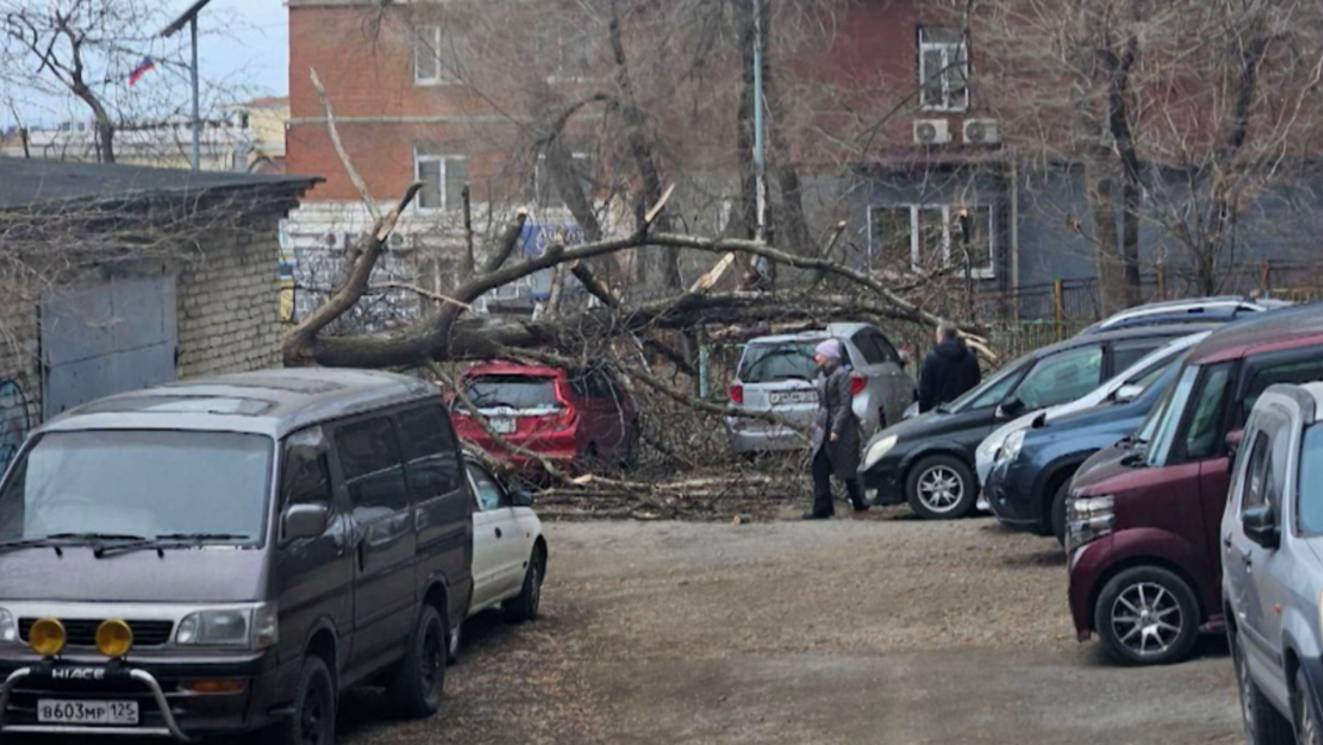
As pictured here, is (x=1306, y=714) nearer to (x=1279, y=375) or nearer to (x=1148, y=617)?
(x=1279, y=375)

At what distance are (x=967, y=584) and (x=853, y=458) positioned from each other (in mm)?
4748

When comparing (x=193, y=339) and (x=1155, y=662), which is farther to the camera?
(x=193, y=339)

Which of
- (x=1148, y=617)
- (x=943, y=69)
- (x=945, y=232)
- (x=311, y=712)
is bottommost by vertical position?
(x=311, y=712)

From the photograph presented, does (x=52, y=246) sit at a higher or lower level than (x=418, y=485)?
higher

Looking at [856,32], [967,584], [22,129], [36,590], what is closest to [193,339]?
[22,129]

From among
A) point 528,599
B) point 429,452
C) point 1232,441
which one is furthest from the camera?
point 528,599

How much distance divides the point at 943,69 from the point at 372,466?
25658mm

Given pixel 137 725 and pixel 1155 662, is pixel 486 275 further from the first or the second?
pixel 137 725

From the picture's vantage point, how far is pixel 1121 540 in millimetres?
11031

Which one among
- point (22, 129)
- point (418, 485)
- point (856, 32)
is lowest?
point (418, 485)

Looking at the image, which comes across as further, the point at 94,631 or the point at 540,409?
the point at 540,409

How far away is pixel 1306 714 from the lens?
693cm

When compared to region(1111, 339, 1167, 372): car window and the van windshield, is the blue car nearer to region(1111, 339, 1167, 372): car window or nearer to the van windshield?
region(1111, 339, 1167, 372): car window

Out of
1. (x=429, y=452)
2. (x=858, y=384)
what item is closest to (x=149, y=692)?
(x=429, y=452)
